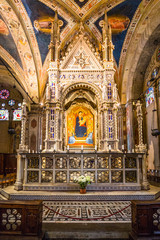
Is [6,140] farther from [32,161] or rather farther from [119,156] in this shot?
[119,156]

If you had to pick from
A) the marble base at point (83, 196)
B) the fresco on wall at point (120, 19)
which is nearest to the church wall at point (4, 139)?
the fresco on wall at point (120, 19)

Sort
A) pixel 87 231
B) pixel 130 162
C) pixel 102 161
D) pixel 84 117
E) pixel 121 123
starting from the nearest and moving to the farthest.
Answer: pixel 87 231, pixel 130 162, pixel 102 161, pixel 84 117, pixel 121 123

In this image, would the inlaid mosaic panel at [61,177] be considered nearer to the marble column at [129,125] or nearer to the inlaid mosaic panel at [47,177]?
the inlaid mosaic panel at [47,177]

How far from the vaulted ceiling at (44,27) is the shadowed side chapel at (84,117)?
0.22 feet

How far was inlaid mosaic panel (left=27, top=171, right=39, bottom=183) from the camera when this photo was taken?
9039 millimetres

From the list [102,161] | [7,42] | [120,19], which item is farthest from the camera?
[7,42]

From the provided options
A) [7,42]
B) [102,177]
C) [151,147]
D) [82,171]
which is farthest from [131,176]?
[7,42]

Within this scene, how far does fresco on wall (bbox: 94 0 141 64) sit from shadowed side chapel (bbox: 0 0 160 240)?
0.07 meters

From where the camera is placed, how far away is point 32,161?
30.4 feet

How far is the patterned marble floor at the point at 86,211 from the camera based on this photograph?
5.37 metres

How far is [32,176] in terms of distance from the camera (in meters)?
9.16

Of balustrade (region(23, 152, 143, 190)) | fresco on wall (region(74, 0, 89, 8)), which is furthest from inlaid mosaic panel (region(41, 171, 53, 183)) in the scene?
fresco on wall (region(74, 0, 89, 8))

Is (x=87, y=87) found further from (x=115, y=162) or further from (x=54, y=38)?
(x=115, y=162)

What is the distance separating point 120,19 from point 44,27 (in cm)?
535
